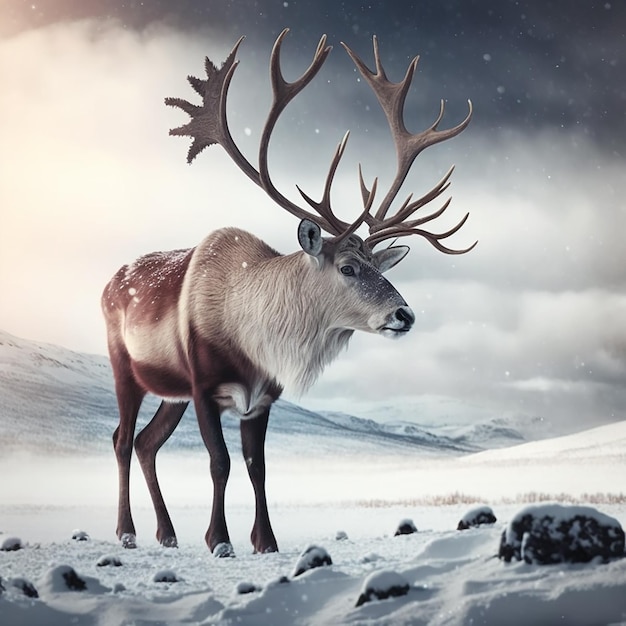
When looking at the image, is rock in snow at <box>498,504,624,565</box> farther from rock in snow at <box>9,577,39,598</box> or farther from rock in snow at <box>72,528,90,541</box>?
rock in snow at <box>72,528,90,541</box>

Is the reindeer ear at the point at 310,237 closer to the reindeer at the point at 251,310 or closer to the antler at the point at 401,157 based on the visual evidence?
the reindeer at the point at 251,310

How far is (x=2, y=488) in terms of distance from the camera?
6.07 metres

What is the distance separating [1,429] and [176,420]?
3.97m

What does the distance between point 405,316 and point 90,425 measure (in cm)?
601

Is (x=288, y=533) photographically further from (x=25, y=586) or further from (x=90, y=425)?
(x=90, y=425)

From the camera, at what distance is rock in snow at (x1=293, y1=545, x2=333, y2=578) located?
3.17 m

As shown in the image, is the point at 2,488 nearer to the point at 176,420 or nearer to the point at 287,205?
the point at 176,420

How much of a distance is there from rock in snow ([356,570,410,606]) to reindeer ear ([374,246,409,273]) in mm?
1757

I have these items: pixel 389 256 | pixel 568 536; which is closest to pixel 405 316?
A: pixel 389 256

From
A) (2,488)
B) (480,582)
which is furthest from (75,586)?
(2,488)

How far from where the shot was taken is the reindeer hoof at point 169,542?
4.30 metres

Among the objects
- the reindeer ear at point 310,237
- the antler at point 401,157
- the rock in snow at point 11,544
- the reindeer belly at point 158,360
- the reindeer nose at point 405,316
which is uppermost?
the antler at point 401,157

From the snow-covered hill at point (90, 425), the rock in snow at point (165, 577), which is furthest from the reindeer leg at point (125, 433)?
the snow-covered hill at point (90, 425)

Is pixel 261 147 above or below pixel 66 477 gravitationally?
above
